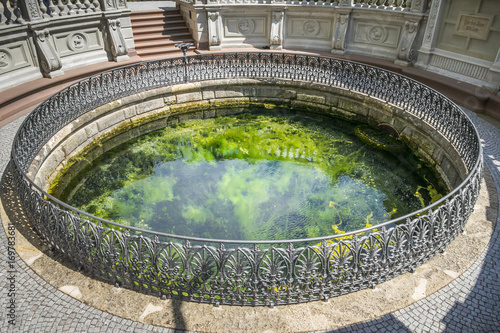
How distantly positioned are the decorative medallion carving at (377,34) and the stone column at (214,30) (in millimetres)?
5390

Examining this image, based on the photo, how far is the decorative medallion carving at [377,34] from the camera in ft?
41.7

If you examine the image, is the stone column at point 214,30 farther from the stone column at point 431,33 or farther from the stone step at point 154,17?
the stone column at point 431,33

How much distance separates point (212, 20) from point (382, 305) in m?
11.7

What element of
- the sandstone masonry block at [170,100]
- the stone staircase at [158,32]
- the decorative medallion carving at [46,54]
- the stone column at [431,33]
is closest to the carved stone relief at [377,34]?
the stone column at [431,33]

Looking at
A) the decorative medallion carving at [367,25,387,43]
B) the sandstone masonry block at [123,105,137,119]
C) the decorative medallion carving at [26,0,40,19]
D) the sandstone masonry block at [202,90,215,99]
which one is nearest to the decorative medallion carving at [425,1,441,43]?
the decorative medallion carving at [367,25,387,43]

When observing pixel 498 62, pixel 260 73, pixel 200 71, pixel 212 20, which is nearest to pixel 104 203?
pixel 200 71

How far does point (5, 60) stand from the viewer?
988cm

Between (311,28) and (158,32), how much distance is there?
5.78 m

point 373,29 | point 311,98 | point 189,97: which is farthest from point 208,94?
point 373,29

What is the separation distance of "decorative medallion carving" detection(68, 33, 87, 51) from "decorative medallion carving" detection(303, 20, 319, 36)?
7.73 m

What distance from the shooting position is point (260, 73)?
11453mm

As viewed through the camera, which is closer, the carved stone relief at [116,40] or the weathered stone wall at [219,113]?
the weathered stone wall at [219,113]

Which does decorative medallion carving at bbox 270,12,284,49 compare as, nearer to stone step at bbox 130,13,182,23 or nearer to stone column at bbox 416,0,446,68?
stone step at bbox 130,13,182,23

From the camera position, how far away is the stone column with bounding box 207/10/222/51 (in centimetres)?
1335
